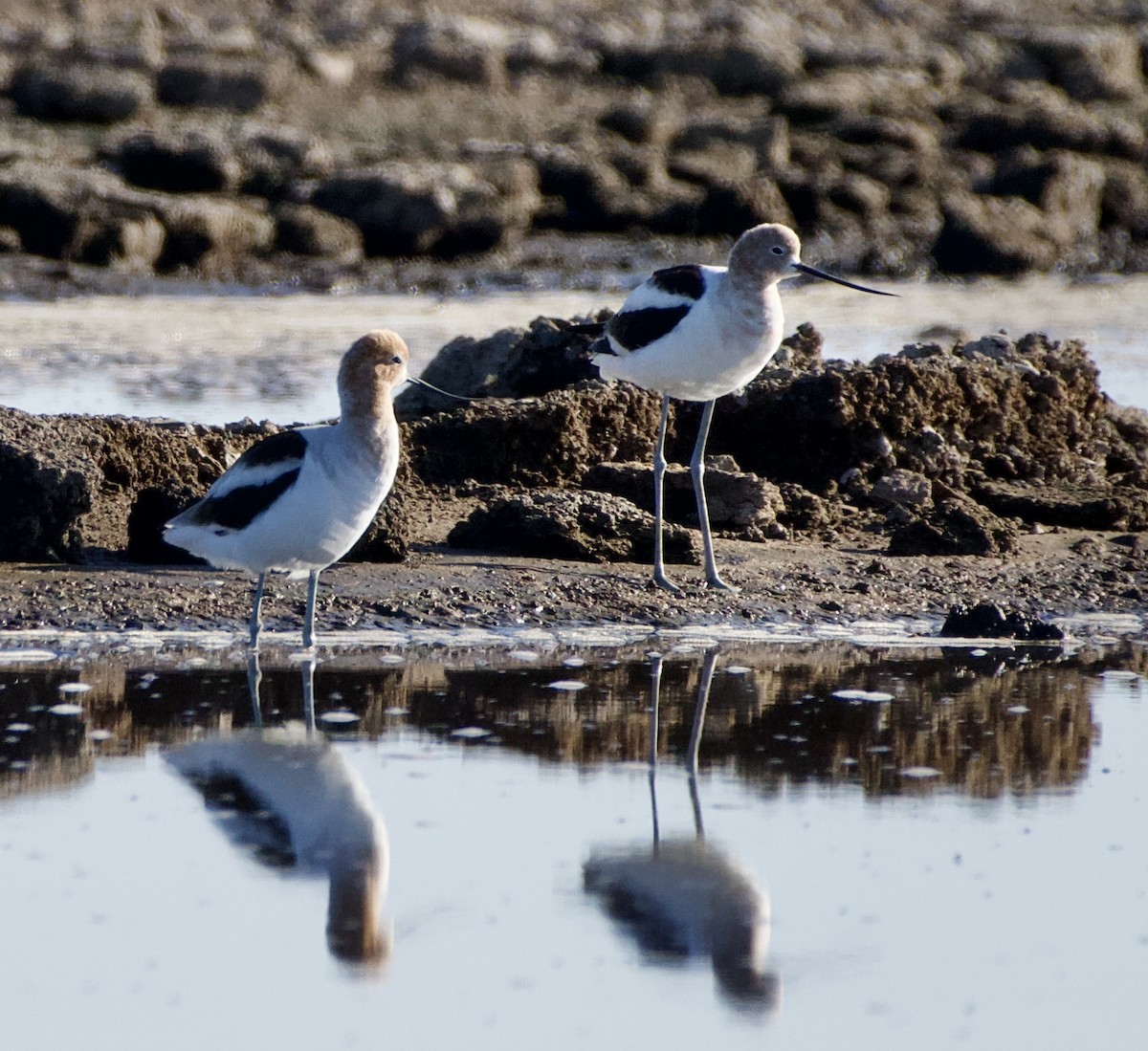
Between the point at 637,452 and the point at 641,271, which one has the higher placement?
the point at 641,271

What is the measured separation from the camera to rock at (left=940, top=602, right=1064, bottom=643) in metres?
7.02

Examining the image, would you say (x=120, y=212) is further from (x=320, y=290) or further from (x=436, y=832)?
(x=436, y=832)

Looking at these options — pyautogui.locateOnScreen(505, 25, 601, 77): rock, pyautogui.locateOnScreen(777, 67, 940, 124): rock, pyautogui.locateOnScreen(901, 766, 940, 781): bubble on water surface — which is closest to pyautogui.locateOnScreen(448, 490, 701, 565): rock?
pyautogui.locateOnScreen(901, 766, 940, 781): bubble on water surface

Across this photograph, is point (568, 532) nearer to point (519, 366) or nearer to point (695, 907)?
point (519, 366)

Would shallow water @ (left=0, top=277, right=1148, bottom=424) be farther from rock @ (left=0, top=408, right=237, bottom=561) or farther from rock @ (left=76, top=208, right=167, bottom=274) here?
rock @ (left=0, top=408, right=237, bottom=561)

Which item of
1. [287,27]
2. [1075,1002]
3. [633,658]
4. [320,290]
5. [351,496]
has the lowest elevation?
[1075,1002]

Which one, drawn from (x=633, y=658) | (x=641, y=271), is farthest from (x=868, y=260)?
(x=633, y=658)

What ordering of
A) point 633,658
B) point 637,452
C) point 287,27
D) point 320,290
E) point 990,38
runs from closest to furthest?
point 633,658 → point 637,452 → point 320,290 → point 287,27 → point 990,38

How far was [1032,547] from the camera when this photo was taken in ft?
27.3

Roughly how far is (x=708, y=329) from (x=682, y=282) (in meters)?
0.33

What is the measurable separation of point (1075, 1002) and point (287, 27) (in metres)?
29.6

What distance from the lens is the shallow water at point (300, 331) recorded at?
11.9m

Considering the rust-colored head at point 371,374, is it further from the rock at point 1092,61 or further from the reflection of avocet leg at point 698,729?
the rock at point 1092,61

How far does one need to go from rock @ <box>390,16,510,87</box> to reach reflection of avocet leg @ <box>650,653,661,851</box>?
77.2ft
